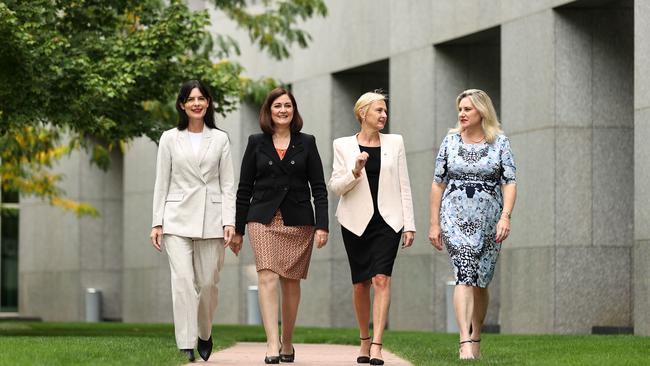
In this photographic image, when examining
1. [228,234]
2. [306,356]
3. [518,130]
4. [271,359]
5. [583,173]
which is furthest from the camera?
[518,130]

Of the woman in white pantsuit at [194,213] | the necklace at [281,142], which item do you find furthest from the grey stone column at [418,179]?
the woman in white pantsuit at [194,213]

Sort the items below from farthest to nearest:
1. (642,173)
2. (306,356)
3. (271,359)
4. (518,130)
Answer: (518,130), (642,173), (306,356), (271,359)

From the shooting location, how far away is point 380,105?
11805 millimetres

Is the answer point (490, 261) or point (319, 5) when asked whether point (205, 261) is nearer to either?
point (490, 261)

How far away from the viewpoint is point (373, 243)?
38.7ft

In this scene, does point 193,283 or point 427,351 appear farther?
point 427,351

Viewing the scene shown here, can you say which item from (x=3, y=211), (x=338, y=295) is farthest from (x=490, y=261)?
(x=3, y=211)

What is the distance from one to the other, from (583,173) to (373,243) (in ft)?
28.5

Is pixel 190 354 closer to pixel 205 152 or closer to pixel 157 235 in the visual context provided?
pixel 157 235

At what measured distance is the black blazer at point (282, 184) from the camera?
11656 mm

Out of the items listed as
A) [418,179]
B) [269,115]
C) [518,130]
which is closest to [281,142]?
[269,115]

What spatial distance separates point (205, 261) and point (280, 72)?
1724cm

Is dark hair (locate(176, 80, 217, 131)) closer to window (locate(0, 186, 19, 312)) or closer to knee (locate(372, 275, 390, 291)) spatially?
knee (locate(372, 275, 390, 291))

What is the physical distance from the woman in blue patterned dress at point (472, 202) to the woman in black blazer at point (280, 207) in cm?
96
